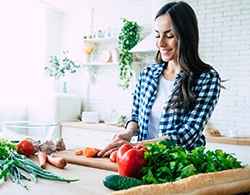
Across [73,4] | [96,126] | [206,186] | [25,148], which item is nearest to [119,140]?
[25,148]

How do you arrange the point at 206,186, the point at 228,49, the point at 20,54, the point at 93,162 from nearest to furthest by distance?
the point at 206,186 → the point at 93,162 → the point at 228,49 → the point at 20,54

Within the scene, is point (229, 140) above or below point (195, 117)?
below

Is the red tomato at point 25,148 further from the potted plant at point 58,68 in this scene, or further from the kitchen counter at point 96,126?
the potted plant at point 58,68

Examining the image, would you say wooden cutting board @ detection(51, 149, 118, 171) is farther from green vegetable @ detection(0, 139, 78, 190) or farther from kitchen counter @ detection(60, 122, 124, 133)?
kitchen counter @ detection(60, 122, 124, 133)

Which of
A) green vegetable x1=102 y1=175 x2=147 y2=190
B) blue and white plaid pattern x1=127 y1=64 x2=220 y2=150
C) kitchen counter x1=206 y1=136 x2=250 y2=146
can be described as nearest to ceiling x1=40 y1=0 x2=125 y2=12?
kitchen counter x1=206 y1=136 x2=250 y2=146

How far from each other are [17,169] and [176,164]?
0.59 m

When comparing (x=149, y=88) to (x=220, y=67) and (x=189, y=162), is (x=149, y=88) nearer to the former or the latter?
(x=189, y=162)

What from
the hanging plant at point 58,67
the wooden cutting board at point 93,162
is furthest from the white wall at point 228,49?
the wooden cutting board at point 93,162

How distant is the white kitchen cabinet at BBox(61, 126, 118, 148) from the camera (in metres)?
4.17

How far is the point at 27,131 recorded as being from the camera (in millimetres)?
1622

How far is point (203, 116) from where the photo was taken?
1659mm

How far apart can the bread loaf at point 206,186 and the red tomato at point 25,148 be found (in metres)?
0.90

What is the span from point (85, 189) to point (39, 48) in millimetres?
4430

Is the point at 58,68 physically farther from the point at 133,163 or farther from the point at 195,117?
the point at 133,163
